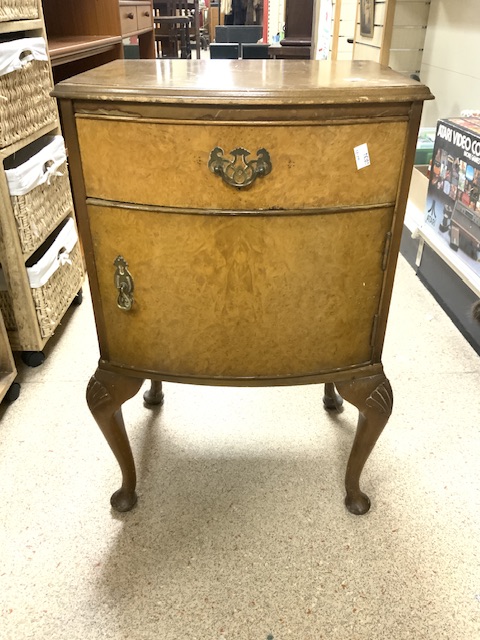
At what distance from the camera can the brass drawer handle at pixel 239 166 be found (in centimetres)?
77

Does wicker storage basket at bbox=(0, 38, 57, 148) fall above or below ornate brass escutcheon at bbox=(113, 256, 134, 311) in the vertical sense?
above

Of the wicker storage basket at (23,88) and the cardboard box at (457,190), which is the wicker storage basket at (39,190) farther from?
the cardboard box at (457,190)

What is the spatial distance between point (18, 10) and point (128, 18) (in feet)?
4.56

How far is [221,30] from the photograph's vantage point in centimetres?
663

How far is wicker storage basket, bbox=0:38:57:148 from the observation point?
1311 millimetres

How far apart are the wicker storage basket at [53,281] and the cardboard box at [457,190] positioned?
50.0 inches

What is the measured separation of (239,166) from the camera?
2.53ft

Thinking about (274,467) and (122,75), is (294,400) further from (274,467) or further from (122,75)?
(122,75)

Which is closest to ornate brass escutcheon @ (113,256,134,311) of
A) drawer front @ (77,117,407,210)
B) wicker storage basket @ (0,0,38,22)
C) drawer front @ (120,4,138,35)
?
drawer front @ (77,117,407,210)

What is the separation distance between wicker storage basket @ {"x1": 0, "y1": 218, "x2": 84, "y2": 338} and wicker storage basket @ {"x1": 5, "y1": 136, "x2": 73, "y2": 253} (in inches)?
2.0

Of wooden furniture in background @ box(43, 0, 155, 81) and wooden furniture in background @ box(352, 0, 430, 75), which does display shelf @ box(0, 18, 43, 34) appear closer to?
wooden furniture in background @ box(43, 0, 155, 81)

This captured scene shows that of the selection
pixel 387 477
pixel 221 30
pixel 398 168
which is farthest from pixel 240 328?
pixel 221 30

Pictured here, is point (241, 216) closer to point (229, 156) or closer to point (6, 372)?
point (229, 156)

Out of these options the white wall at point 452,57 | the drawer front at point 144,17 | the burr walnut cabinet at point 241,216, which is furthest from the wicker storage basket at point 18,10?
the white wall at point 452,57
